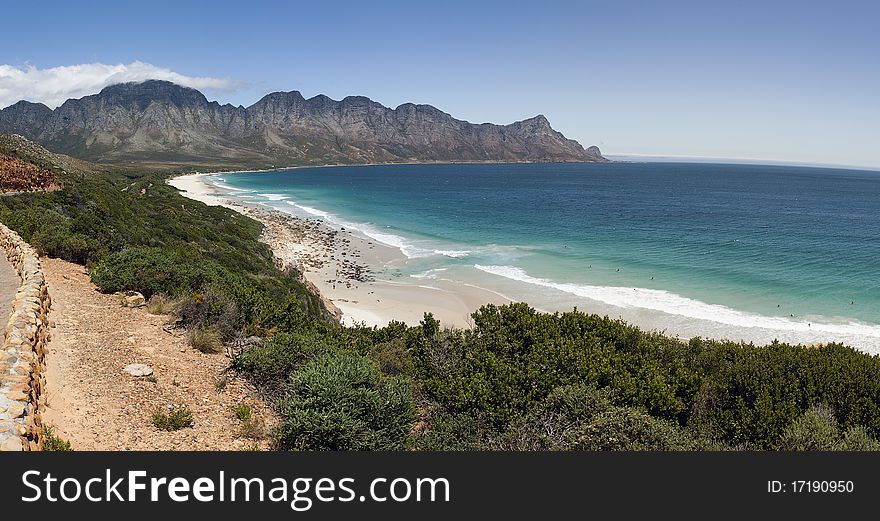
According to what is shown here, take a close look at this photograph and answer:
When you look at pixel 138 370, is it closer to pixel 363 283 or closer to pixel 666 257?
pixel 363 283

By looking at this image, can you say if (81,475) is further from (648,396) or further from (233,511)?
(648,396)

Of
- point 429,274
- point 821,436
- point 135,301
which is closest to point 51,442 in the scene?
point 135,301

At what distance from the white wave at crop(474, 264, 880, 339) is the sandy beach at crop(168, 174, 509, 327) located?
5.67m

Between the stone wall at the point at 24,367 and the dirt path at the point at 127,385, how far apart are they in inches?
14.9

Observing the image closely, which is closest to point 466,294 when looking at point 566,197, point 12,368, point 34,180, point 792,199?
point 12,368

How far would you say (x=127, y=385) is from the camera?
8531 mm

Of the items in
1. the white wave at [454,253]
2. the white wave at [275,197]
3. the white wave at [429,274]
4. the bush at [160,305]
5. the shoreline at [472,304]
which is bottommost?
the shoreline at [472,304]

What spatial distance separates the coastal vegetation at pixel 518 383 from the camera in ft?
24.1

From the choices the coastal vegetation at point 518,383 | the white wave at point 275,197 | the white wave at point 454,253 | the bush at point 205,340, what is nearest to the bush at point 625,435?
the coastal vegetation at point 518,383

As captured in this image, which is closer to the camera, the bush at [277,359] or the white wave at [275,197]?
the bush at [277,359]

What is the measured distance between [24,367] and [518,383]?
811cm

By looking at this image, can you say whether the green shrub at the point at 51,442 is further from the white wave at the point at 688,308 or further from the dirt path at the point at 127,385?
the white wave at the point at 688,308

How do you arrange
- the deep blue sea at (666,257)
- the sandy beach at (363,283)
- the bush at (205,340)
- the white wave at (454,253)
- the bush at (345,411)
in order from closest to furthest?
the bush at (345,411) → the bush at (205,340) → the deep blue sea at (666,257) → the sandy beach at (363,283) → the white wave at (454,253)

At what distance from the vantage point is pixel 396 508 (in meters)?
4.44
